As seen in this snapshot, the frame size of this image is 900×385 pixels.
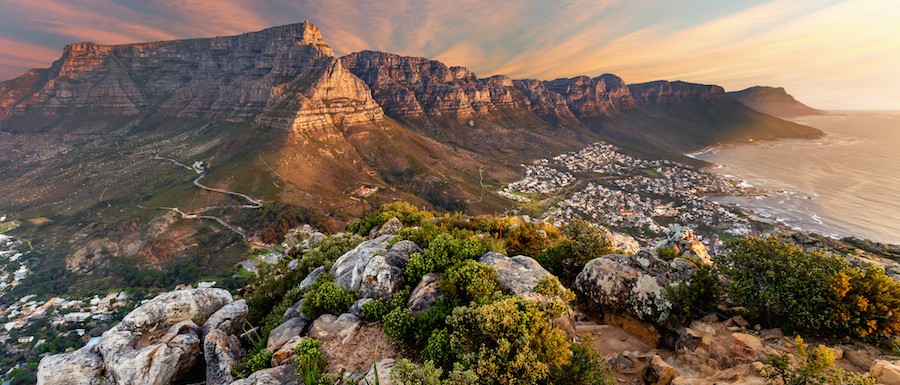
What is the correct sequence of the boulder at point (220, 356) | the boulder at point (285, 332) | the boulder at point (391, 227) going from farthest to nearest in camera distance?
1. the boulder at point (391, 227)
2. the boulder at point (285, 332)
3. the boulder at point (220, 356)

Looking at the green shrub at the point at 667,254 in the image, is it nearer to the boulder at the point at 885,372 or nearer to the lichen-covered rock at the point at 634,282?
the lichen-covered rock at the point at 634,282

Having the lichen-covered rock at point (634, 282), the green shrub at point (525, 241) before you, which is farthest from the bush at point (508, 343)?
the green shrub at point (525, 241)

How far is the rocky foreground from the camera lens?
911 cm

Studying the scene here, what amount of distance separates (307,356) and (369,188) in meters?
106

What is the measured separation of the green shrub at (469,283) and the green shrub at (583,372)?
9.82ft

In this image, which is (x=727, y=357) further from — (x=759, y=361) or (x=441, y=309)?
(x=441, y=309)

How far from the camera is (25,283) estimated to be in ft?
242

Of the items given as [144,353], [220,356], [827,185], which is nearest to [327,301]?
[220,356]

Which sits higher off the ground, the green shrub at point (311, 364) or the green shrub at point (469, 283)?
the green shrub at point (469, 283)

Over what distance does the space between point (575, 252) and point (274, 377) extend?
13316mm

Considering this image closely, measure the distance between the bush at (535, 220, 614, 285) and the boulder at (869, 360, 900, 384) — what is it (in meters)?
8.64

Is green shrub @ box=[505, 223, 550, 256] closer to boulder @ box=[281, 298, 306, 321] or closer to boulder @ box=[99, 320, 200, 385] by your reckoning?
boulder @ box=[281, 298, 306, 321]

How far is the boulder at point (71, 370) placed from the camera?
36.0 feet

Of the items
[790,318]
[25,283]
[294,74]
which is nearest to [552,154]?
[294,74]
